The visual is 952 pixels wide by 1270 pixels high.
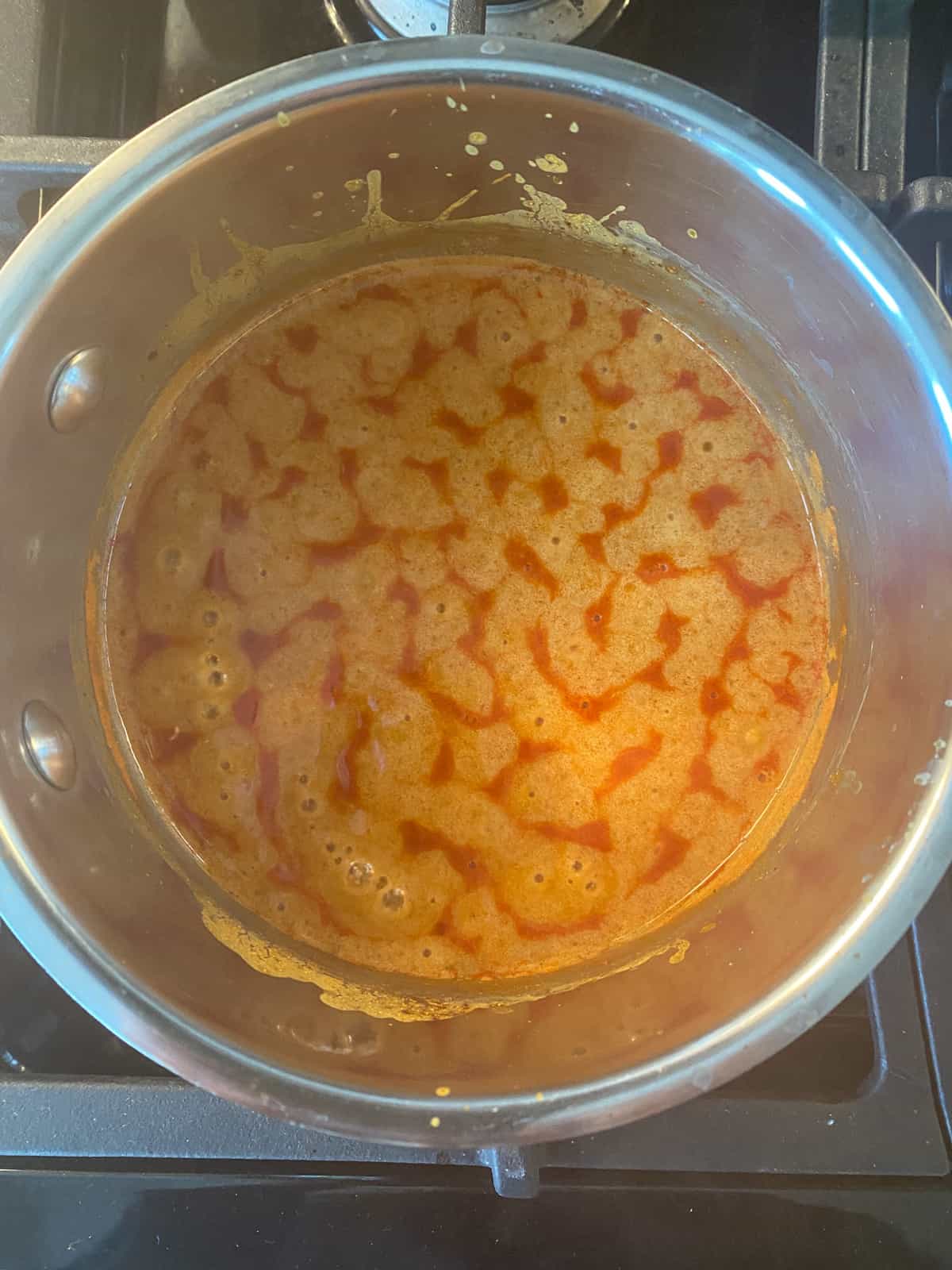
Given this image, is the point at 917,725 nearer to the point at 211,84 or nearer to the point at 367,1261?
the point at 367,1261

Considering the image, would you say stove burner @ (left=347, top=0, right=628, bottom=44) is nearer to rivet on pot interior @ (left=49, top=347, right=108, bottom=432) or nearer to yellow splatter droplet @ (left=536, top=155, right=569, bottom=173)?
yellow splatter droplet @ (left=536, top=155, right=569, bottom=173)

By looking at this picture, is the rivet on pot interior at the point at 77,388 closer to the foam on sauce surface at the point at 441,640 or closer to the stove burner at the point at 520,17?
the foam on sauce surface at the point at 441,640

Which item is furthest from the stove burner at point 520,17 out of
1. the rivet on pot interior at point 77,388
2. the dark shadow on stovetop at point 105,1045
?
the dark shadow on stovetop at point 105,1045

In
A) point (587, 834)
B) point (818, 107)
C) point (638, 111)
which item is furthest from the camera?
point (587, 834)

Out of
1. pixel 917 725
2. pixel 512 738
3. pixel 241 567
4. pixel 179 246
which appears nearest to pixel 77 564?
pixel 241 567

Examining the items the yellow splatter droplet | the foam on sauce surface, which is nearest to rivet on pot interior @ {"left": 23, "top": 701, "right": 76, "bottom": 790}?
the foam on sauce surface

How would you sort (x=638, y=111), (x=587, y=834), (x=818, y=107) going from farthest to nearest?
1. (x=587, y=834)
2. (x=818, y=107)
3. (x=638, y=111)

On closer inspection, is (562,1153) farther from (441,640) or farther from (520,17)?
(520,17)
